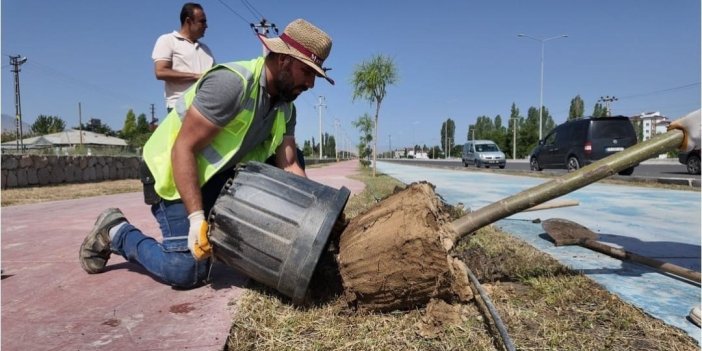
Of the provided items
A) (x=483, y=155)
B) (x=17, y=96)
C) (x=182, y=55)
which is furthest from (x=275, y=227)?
(x=17, y=96)

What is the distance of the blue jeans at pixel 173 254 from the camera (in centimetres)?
240

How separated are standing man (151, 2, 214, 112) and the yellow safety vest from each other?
3.36 ft

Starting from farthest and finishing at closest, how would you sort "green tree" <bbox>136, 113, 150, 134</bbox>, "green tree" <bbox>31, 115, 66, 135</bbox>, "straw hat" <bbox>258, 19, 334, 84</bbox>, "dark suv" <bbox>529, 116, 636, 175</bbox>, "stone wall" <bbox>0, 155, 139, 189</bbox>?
"green tree" <bbox>136, 113, 150, 134</bbox>
"green tree" <bbox>31, 115, 66, 135</bbox>
"dark suv" <bbox>529, 116, 636, 175</bbox>
"stone wall" <bbox>0, 155, 139, 189</bbox>
"straw hat" <bbox>258, 19, 334, 84</bbox>

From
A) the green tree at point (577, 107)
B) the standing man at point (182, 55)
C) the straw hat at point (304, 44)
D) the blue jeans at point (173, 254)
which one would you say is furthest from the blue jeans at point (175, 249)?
the green tree at point (577, 107)

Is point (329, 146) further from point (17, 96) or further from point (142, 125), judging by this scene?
point (17, 96)

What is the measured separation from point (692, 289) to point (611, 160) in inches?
42.8

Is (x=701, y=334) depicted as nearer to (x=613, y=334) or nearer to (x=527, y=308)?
(x=613, y=334)

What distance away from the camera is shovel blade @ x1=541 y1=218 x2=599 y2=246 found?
10.7 feet

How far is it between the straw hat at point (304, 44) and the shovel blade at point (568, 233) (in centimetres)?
222

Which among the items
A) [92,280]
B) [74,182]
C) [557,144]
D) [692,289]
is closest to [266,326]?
[92,280]

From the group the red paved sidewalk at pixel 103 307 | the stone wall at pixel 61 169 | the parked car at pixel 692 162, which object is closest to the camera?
the red paved sidewalk at pixel 103 307

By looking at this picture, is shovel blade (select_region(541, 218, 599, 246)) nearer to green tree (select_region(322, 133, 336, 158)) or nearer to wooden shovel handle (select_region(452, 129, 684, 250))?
wooden shovel handle (select_region(452, 129, 684, 250))

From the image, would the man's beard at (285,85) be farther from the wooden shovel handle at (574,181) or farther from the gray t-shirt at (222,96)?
the wooden shovel handle at (574,181)

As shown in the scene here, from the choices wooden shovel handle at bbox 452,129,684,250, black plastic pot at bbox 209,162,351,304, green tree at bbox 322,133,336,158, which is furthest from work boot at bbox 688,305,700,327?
green tree at bbox 322,133,336,158
